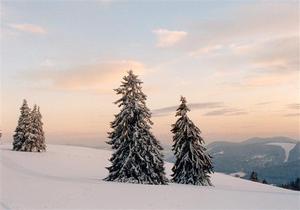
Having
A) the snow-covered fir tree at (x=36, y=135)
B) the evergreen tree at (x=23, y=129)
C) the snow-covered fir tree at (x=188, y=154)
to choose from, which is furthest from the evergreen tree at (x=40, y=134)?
the snow-covered fir tree at (x=188, y=154)

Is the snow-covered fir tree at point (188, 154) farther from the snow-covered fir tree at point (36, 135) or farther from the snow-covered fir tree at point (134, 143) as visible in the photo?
the snow-covered fir tree at point (36, 135)

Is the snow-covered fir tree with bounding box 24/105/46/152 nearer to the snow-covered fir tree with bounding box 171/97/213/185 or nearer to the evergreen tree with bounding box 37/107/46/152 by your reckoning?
the evergreen tree with bounding box 37/107/46/152

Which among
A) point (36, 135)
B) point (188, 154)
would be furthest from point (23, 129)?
point (188, 154)

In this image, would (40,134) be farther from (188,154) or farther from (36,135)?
(188,154)

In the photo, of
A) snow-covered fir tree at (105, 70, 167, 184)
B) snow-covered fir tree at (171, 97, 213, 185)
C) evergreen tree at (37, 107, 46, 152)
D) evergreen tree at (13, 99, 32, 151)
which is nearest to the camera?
snow-covered fir tree at (105, 70, 167, 184)

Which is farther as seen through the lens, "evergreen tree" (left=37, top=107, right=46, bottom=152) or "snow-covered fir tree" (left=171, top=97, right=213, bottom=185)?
"evergreen tree" (left=37, top=107, right=46, bottom=152)

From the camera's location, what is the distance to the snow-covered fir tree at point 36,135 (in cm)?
6975

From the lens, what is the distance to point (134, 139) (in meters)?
35.7

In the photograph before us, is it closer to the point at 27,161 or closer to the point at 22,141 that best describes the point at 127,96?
the point at 27,161

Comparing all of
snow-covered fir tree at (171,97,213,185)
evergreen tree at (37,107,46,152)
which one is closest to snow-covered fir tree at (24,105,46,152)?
evergreen tree at (37,107,46,152)

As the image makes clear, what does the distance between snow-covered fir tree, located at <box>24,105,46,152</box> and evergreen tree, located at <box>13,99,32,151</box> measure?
72cm

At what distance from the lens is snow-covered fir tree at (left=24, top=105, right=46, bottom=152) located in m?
69.8

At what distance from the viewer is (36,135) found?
7025 centimetres

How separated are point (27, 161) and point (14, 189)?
1088 inches
